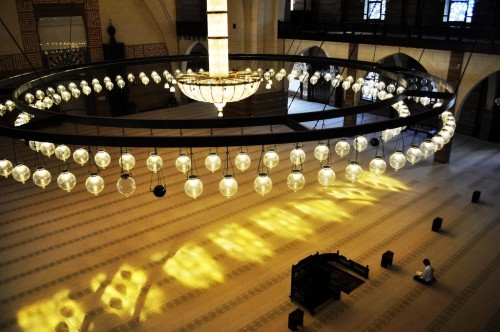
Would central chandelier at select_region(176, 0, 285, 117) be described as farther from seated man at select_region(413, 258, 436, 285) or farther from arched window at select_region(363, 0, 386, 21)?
arched window at select_region(363, 0, 386, 21)

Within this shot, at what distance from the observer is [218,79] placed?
6.18 meters

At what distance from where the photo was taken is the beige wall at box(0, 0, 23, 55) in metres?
13.9

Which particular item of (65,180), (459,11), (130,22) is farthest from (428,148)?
(130,22)

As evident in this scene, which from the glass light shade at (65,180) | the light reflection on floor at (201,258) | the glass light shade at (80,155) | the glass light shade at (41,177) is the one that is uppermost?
the glass light shade at (80,155)

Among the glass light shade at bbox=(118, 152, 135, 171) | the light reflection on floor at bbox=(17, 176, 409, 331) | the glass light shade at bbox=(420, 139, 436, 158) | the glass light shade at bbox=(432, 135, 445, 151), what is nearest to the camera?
the glass light shade at bbox=(118, 152, 135, 171)

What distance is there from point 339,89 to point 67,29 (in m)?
12.1

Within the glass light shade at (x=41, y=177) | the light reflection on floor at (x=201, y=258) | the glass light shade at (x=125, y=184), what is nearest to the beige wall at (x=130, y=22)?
the light reflection on floor at (x=201, y=258)

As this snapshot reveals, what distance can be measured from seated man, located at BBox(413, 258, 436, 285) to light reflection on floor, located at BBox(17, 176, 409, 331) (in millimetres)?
2224

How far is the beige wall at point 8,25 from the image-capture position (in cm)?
1388

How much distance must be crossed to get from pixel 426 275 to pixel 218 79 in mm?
4630

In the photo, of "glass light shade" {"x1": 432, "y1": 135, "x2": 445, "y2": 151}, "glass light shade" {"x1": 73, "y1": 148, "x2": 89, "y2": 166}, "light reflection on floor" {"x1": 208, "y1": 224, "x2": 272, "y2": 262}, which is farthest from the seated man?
"glass light shade" {"x1": 73, "y1": 148, "x2": 89, "y2": 166}

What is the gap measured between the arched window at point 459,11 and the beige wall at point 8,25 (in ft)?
49.8

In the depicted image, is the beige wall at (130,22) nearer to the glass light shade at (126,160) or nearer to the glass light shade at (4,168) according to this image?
the glass light shade at (4,168)

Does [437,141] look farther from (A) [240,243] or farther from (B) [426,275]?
(A) [240,243]
